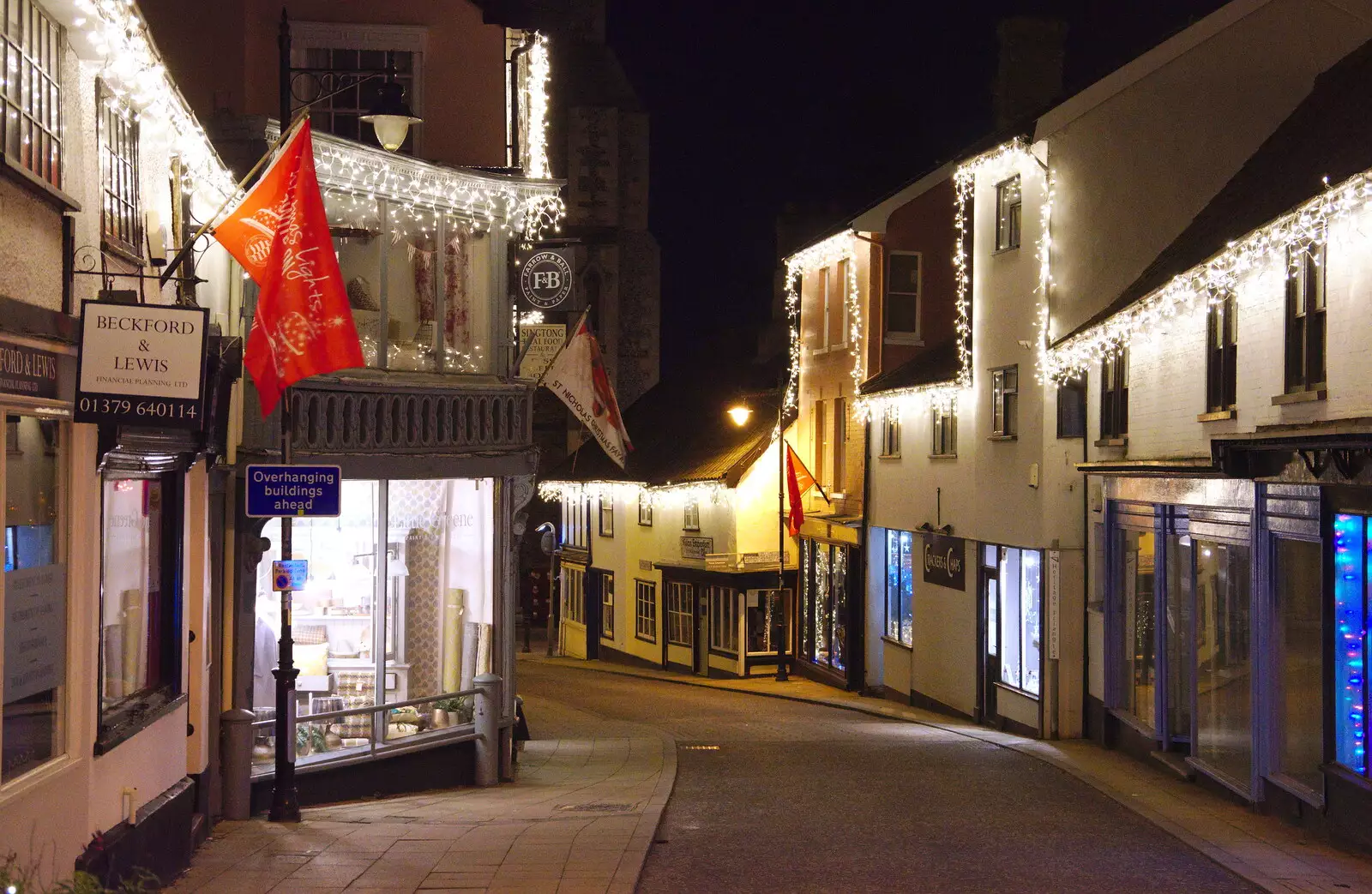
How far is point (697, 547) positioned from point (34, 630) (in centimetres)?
3152

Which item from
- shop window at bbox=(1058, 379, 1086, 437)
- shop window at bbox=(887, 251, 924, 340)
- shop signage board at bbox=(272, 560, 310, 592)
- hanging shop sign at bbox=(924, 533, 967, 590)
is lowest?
hanging shop sign at bbox=(924, 533, 967, 590)

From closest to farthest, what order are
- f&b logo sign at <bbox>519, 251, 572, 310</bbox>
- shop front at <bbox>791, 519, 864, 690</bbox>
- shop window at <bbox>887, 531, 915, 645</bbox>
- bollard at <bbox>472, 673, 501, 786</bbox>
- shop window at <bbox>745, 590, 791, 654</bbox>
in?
bollard at <bbox>472, 673, 501, 786</bbox>, f&b logo sign at <bbox>519, 251, 572, 310</bbox>, shop window at <bbox>887, 531, 915, 645</bbox>, shop front at <bbox>791, 519, 864, 690</bbox>, shop window at <bbox>745, 590, 791, 654</bbox>

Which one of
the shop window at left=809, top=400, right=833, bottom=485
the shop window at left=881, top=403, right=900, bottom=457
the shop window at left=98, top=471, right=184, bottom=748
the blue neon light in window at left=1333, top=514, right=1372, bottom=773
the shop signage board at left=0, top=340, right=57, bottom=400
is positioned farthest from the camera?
the shop window at left=809, top=400, right=833, bottom=485

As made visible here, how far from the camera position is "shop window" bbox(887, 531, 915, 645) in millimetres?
28672

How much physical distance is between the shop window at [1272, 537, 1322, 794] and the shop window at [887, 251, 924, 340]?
1547 centimetres

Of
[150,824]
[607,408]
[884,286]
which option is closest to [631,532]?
[884,286]

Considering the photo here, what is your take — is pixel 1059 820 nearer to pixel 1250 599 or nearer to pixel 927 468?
pixel 1250 599

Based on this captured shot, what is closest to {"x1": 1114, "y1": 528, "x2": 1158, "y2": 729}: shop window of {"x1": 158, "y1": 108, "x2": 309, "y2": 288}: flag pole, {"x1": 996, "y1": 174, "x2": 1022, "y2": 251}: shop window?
{"x1": 996, "y1": 174, "x2": 1022, "y2": 251}: shop window

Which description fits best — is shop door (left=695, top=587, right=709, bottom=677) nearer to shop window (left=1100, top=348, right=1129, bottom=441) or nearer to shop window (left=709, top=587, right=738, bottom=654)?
shop window (left=709, top=587, right=738, bottom=654)

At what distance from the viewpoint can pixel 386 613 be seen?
1688 centimetres

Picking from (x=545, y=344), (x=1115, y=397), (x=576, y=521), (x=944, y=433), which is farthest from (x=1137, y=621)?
(x=576, y=521)

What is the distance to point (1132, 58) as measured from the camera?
2020cm

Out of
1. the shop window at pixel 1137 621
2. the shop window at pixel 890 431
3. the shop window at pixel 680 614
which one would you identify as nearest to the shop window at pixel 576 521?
the shop window at pixel 680 614

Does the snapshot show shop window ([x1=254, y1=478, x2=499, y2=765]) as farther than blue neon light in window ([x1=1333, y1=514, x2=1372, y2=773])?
Yes
